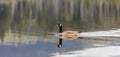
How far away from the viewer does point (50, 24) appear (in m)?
3.91

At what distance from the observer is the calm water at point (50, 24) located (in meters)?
3.52

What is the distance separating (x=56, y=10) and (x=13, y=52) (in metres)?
0.95

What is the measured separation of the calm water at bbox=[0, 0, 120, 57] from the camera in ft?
11.5

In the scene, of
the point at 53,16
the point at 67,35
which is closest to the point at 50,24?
the point at 53,16

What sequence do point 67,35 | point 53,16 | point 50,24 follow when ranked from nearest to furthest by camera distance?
point 67,35
point 50,24
point 53,16

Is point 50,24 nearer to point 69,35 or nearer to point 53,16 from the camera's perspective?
point 53,16

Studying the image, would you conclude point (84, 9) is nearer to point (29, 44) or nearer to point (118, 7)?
point (118, 7)

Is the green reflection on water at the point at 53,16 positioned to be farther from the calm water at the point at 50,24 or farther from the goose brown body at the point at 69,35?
the goose brown body at the point at 69,35

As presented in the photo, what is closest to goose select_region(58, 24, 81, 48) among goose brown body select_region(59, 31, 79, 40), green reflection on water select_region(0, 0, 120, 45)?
goose brown body select_region(59, 31, 79, 40)

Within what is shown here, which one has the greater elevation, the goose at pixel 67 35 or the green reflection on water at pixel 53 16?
the green reflection on water at pixel 53 16

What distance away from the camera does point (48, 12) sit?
4188 millimetres

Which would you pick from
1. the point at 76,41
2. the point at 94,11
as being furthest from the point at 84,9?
the point at 76,41

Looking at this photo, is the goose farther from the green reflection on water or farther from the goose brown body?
the green reflection on water

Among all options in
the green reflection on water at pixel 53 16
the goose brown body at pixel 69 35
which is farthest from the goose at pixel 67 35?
the green reflection on water at pixel 53 16
